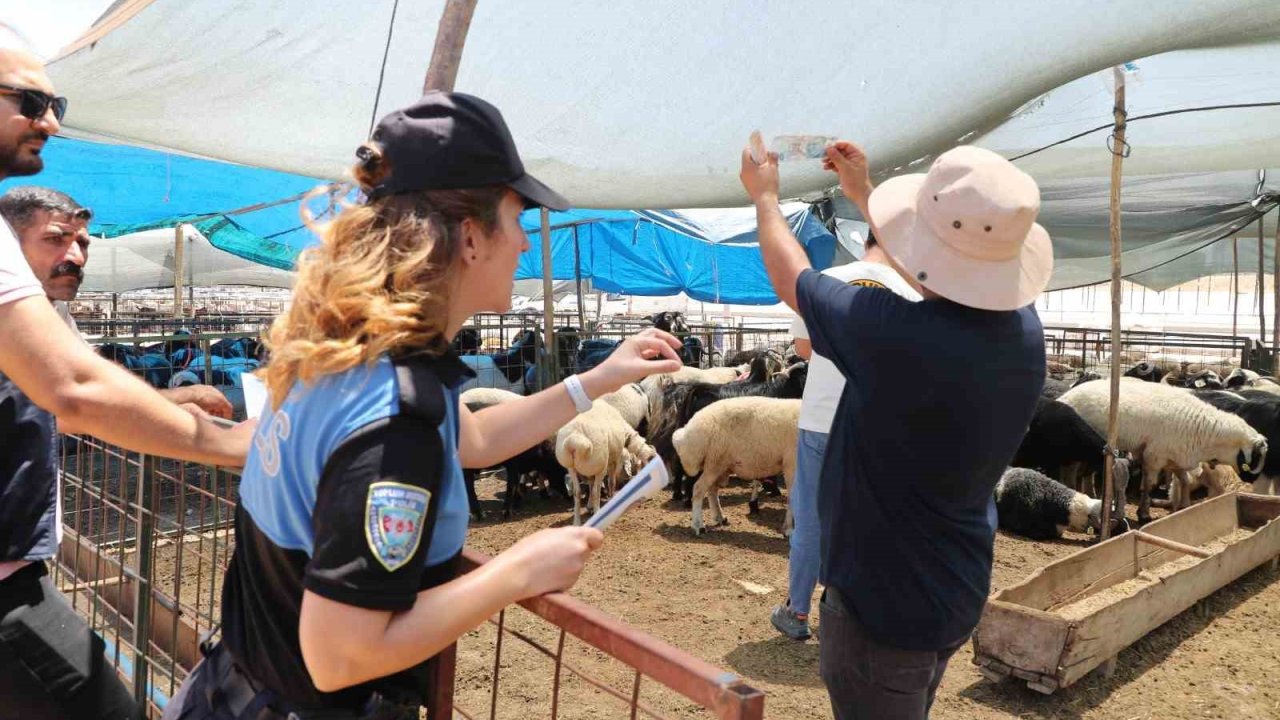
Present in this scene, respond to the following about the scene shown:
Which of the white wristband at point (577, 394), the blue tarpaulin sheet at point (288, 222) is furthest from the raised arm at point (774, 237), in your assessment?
the blue tarpaulin sheet at point (288, 222)

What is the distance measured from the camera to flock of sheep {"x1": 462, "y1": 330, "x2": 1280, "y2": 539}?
7219 mm

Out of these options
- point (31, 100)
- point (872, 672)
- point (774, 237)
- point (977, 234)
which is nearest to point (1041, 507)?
point (872, 672)

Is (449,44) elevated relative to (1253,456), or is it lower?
elevated

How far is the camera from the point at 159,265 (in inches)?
862

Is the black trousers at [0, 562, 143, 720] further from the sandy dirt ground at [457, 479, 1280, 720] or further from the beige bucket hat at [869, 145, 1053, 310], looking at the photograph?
the sandy dirt ground at [457, 479, 1280, 720]

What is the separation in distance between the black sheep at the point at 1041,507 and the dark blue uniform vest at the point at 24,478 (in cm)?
694

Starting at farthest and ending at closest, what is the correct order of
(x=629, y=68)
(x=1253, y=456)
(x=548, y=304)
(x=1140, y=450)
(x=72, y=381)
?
(x=548, y=304) → (x=1140, y=450) → (x=1253, y=456) → (x=629, y=68) → (x=72, y=381)

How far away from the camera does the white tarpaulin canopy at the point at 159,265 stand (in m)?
18.6

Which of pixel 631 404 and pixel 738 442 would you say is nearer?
pixel 738 442

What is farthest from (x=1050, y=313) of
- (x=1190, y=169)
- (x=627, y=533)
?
(x=627, y=533)

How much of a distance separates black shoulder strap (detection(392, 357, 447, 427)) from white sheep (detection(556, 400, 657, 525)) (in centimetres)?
601

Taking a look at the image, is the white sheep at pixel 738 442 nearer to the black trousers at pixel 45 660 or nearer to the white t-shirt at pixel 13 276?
the black trousers at pixel 45 660

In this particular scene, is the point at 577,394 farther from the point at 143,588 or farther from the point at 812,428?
the point at 812,428

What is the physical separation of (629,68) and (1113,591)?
4490 millimetres
